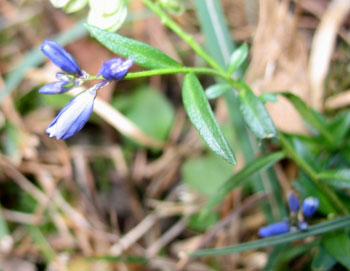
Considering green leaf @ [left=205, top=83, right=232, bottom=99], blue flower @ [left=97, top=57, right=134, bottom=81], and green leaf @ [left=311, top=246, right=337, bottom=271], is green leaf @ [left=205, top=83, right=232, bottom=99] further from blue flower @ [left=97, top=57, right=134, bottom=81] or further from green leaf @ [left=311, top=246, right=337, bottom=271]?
green leaf @ [left=311, top=246, right=337, bottom=271]

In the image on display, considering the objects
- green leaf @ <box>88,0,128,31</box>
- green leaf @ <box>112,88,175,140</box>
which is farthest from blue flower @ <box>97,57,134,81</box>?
green leaf @ <box>112,88,175,140</box>

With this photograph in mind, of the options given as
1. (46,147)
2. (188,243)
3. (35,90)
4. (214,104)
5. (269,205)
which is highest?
(35,90)

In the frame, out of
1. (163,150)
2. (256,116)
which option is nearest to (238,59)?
(256,116)

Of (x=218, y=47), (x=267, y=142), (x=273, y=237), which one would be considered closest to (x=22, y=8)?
(x=218, y=47)

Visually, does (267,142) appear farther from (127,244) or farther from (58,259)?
(58,259)

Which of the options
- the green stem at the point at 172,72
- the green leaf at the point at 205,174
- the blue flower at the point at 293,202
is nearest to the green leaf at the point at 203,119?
the green stem at the point at 172,72

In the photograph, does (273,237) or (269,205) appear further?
(269,205)

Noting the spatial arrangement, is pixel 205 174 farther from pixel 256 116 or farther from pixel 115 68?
pixel 115 68
